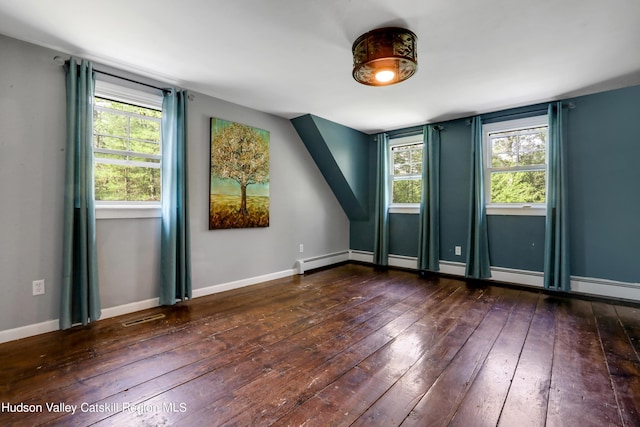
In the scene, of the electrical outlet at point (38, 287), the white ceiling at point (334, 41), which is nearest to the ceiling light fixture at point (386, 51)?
the white ceiling at point (334, 41)

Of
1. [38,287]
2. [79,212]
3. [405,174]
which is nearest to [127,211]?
[79,212]

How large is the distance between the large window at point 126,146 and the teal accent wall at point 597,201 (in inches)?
166

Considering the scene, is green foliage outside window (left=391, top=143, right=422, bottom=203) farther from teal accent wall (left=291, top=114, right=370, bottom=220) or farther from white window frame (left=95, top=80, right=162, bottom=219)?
white window frame (left=95, top=80, right=162, bottom=219)

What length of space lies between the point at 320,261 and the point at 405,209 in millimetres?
1675

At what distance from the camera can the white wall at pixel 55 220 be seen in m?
2.17

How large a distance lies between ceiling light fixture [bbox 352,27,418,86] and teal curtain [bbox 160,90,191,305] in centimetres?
194

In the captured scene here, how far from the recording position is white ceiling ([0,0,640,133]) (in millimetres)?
1838

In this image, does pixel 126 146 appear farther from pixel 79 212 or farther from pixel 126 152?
pixel 79 212

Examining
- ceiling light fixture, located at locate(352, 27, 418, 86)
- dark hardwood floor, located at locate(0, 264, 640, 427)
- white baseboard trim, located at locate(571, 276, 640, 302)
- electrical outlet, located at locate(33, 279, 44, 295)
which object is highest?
ceiling light fixture, located at locate(352, 27, 418, 86)

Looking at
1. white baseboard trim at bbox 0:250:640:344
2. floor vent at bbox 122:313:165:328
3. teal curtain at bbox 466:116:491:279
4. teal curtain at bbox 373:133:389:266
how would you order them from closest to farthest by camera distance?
white baseboard trim at bbox 0:250:640:344, floor vent at bbox 122:313:165:328, teal curtain at bbox 466:116:491:279, teal curtain at bbox 373:133:389:266

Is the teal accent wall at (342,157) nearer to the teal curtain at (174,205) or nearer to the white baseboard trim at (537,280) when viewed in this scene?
the white baseboard trim at (537,280)

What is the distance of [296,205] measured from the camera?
4.41 m

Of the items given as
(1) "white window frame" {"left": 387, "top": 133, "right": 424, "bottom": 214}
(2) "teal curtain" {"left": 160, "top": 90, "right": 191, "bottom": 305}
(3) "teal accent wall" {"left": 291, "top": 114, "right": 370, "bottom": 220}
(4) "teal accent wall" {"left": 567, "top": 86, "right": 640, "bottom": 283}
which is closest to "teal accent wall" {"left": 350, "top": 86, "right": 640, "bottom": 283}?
(4) "teal accent wall" {"left": 567, "top": 86, "right": 640, "bottom": 283}

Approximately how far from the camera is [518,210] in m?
3.77
